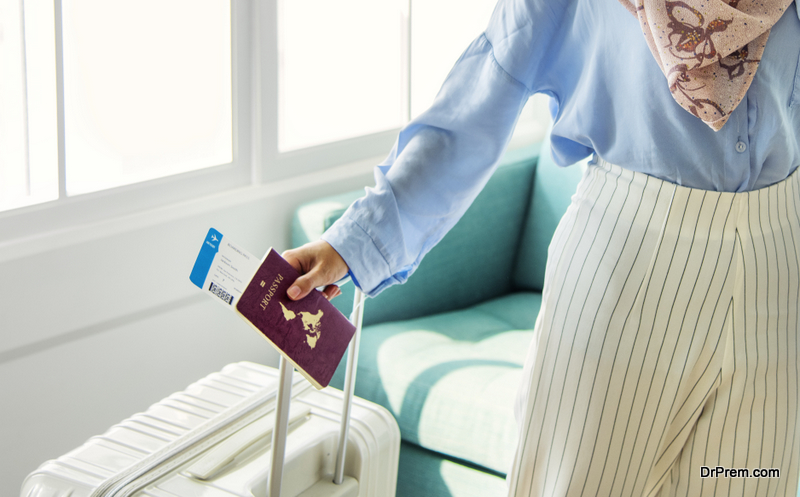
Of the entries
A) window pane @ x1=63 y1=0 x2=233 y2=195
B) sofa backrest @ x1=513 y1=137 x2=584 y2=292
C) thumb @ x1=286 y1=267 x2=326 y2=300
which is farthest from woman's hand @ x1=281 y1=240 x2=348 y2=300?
sofa backrest @ x1=513 y1=137 x2=584 y2=292

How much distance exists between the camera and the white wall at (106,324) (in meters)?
1.33

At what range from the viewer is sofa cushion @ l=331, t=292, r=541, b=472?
1520mm

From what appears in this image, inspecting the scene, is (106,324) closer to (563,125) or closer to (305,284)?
(305,284)

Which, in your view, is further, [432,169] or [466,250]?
[466,250]

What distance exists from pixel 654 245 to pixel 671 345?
11cm

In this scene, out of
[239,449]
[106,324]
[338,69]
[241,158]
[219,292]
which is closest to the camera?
[219,292]

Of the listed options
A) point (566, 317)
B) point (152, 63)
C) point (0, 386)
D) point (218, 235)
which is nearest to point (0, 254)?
point (0, 386)

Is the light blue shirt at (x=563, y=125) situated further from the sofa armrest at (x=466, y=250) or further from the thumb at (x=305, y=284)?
the sofa armrest at (x=466, y=250)

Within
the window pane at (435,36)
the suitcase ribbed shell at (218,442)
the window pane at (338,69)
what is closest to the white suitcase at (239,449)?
the suitcase ribbed shell at (218,442)

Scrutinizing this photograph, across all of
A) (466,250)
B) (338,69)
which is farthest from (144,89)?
(466,250)

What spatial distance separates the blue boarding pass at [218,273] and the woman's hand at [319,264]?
0.07 m

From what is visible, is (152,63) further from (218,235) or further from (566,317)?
(566,317)

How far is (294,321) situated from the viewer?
2.55 feet

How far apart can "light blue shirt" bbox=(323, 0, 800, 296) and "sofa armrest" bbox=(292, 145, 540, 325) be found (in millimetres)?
864
